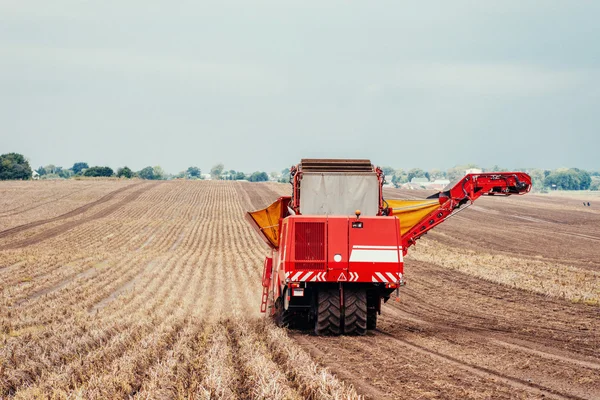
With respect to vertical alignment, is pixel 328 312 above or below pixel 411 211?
below

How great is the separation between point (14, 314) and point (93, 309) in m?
2.23

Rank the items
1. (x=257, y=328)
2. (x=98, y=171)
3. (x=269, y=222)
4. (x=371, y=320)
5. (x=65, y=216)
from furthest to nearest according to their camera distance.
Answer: (x=98, y=171) → (x=65, y=216) → (x=269, y=222) → (x=371, y=320) → (x=257, y=328)

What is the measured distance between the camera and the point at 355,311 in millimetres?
13547

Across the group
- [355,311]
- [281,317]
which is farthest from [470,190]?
[281,317]

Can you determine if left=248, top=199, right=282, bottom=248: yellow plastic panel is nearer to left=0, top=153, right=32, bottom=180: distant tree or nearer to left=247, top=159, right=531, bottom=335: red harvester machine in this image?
left=247, top=159, right=531, bottom=335: red harvester machine

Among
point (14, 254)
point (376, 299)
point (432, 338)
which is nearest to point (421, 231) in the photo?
point (376, 299)

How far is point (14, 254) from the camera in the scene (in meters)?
35.2

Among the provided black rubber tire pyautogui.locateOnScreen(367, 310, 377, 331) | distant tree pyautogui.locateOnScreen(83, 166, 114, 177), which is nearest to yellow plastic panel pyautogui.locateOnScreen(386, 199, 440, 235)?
black rubber tire pyautogui.locateOnScreen(367, 310, 377, 331)

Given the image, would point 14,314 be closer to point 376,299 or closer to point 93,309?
point 93,309

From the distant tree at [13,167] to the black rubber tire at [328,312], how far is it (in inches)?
5561

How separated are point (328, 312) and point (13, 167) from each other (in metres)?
144

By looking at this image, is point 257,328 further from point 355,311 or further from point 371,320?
point 371,320

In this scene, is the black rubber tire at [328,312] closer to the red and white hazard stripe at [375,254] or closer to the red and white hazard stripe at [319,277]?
the red and white hazard stripe at [319,277]

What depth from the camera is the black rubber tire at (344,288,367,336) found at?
44.4 ft
